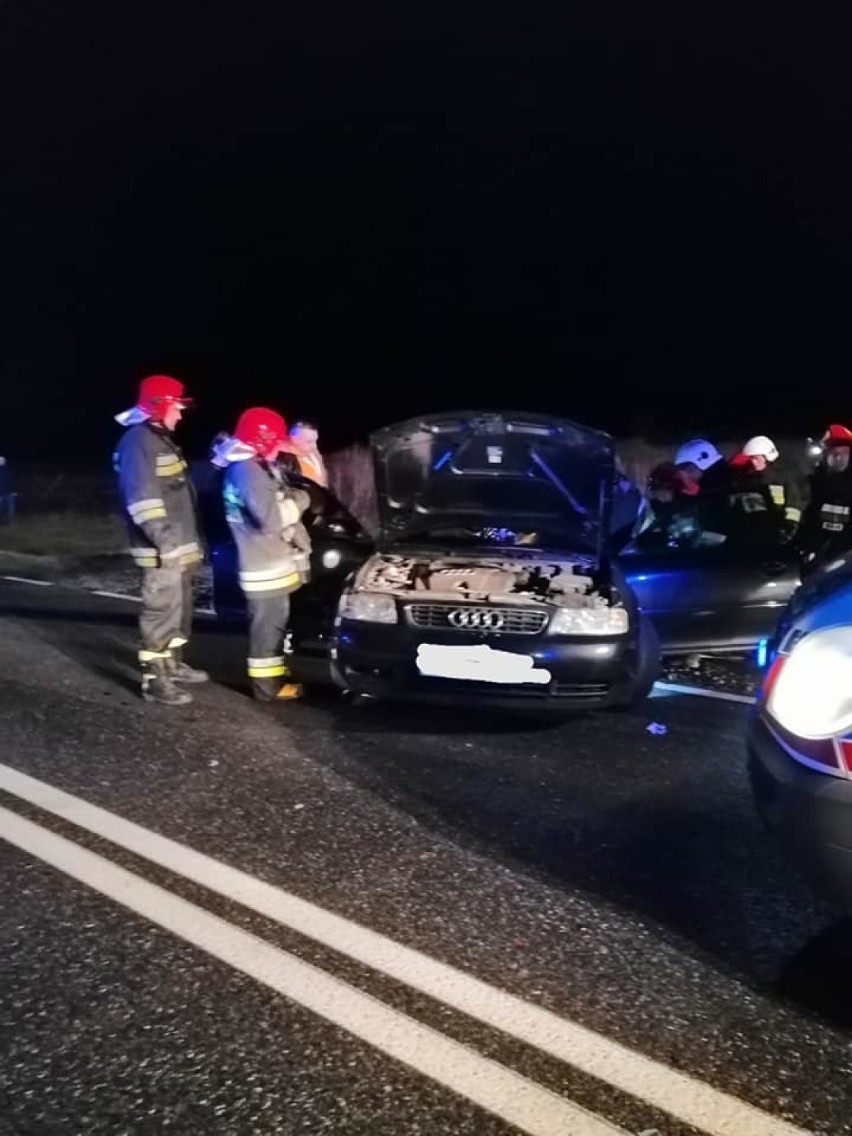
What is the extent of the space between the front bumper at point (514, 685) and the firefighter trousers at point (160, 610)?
137cm

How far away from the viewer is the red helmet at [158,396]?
22.1 feet

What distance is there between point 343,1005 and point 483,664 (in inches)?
105

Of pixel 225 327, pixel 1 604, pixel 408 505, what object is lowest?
pixel 1 604

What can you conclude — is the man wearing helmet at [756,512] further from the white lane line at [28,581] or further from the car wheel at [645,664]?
the white lane line at [28,581]

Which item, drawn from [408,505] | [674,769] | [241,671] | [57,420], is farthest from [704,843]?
[57,420]

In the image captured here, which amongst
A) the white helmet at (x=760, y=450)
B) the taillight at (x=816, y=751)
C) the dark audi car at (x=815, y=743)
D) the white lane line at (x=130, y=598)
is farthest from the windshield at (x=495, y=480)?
the white lane line at (x=130, y=598)

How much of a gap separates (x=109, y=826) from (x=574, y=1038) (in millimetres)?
2196

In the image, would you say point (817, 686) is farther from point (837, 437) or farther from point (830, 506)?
point (837, 437)

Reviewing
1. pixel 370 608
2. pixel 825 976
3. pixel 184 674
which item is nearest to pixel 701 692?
pixel 370 608

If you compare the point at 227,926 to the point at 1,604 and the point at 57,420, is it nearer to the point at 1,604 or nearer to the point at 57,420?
the point at 1,604

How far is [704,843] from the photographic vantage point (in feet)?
14.5

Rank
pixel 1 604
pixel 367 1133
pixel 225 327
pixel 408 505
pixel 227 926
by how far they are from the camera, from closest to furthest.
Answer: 1. pixel 367 1133
2. pixel 227 926
3. pixel 408 505
4. pixel 1 604
5. pixel 225 327

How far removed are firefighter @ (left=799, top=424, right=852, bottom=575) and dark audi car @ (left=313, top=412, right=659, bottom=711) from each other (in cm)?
175

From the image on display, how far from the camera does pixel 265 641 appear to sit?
670 centimetres
